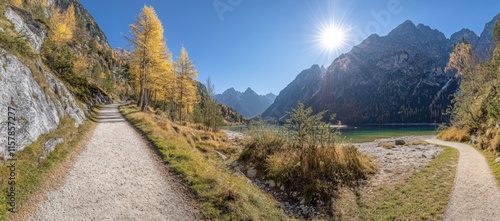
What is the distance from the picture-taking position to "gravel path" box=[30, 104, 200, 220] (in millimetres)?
7117

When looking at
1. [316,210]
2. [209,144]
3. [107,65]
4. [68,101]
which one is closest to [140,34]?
[68,101]

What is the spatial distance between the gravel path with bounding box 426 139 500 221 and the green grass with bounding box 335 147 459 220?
27 centimetres

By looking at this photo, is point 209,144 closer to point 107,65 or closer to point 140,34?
point 140,34

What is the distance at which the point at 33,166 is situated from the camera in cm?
859

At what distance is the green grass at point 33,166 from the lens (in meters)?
6.99

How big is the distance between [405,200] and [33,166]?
1483cm

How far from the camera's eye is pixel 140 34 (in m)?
28.0

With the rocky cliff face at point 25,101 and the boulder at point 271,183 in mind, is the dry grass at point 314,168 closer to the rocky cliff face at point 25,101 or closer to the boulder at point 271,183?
the boulder at point 271,183

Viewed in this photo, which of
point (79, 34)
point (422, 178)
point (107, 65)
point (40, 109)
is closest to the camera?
point (40, 109)

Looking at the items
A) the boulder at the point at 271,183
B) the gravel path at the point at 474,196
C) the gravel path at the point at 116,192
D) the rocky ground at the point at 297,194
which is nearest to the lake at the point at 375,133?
the rocky ground at the point at 297,194

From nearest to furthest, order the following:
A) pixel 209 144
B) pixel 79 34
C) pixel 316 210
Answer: pixel 316 210 < pixel 209 144 < pixel 79 34

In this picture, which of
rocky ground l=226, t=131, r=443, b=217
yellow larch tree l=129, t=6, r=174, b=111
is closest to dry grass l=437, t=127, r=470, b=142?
rocky ground l=226, t=131, r=443, b=217

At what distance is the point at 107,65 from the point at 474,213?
147743 mm

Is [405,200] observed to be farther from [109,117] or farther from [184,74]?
[184,74]
